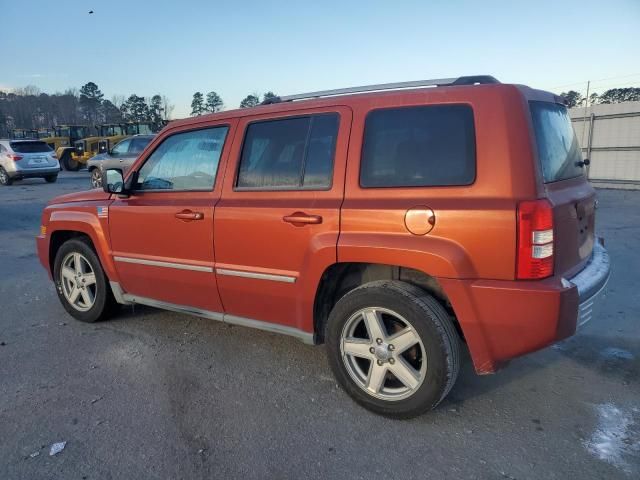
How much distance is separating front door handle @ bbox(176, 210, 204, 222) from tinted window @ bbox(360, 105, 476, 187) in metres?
1.29

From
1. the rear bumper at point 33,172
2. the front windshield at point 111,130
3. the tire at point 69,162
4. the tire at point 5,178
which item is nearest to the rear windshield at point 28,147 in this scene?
the rear bumper at point 33,172

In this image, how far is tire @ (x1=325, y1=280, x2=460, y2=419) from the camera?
273 centimetres

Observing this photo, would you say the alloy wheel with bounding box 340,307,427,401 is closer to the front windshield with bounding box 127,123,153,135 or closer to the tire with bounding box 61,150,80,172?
the tire with bounding box 61,150,80,172

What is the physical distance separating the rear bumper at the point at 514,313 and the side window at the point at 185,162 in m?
2.00

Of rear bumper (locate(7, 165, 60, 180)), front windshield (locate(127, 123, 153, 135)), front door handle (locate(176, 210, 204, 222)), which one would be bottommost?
rear bumper (locate(7, 165, 60, 180))

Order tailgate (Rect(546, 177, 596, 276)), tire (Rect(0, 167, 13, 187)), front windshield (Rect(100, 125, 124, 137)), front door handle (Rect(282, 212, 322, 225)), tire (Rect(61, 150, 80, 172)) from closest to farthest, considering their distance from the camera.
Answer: tailgate (Rect(546, 177, 596, 276))
front door handle (Rect(282, 212, 322, 225))
tire (Rect(0, 167, 13, 187))
tire (Rect(61, 150, 80, 172))
front windshield (Rect(100, 125, 124, 137))

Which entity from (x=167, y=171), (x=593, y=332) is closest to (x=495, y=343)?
(x=593, y=332)

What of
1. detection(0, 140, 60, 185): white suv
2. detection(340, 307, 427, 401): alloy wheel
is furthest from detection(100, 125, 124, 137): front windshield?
detection(340, 307, 427, 401): alloy wheel

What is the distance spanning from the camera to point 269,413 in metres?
3.01

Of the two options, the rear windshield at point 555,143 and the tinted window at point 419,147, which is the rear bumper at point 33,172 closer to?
the tinted window at point 419,147

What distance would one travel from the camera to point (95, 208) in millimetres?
4293

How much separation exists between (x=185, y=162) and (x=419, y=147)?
77.4 inches

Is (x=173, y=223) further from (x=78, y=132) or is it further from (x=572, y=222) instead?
(x=78, y=132)

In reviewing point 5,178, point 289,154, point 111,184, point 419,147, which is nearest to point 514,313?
point 419,147
